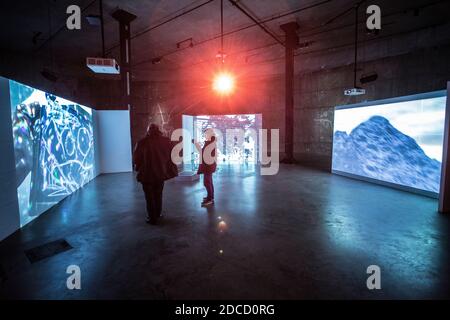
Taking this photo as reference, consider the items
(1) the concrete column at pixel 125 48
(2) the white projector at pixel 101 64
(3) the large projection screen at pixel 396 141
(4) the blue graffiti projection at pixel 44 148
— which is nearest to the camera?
(4) the blue graffiti projection at pixel 44 148

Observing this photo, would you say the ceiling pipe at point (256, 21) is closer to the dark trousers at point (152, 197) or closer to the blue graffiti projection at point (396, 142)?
the blue graffiti projection at point (396, 142)

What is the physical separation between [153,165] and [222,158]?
9.53 metres

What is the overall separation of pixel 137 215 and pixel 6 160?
6.59ft

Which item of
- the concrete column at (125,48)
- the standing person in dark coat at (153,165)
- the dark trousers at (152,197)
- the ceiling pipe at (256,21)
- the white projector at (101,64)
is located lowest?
the dark trousers at (152,197)

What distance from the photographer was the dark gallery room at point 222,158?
2.41 m

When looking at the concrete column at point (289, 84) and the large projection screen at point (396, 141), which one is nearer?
the large projection screen at point (396, 141)

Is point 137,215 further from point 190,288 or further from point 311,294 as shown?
point 311,294

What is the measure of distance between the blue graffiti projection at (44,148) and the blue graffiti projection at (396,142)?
763 centimetres

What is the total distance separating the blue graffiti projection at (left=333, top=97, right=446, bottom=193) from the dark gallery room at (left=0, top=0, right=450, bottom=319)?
0.04m

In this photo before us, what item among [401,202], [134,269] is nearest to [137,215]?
[134,269]

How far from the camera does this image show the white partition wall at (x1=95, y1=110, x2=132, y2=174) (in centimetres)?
825

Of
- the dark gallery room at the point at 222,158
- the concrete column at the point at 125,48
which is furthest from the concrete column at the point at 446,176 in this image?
the concrete column at the point at 125,48

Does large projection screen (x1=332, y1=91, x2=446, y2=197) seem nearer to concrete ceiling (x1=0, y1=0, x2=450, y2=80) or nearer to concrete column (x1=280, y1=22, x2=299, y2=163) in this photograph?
concrete column (x1=280, y1=22, x2=299, y2=163)

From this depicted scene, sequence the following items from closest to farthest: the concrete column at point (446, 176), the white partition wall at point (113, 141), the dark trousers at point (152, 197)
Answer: the dark trousers at point (152, 197) → the concrete column at point (446, 176) → the white partition wall at point (113, 141)
